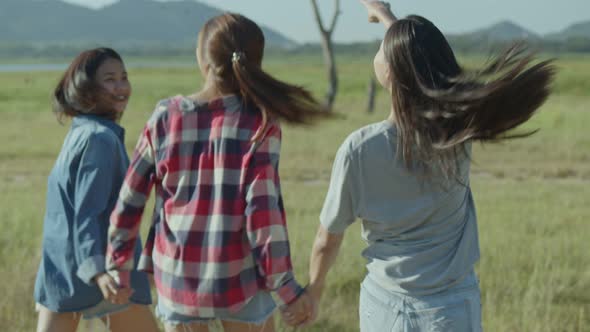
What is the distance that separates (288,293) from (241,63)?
0.66m

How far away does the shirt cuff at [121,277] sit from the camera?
2643 mm

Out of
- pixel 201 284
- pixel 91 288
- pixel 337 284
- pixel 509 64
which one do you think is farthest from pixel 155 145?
pixel 337 284

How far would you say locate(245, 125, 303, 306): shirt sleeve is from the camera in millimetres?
2305

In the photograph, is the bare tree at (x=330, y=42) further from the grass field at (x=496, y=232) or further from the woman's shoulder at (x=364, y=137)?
the woman's shoulder at (x=364, y=137)

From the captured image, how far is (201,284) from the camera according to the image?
232 cm

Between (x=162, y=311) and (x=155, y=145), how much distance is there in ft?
1.57

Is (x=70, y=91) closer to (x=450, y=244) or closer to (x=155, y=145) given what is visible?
(x=155, y=145)

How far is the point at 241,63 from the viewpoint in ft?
7.80

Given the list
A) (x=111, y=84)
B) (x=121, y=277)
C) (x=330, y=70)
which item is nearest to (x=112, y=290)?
(x=121, y=277)

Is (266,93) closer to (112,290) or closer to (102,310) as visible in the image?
(112,290)

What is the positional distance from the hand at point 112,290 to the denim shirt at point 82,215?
0.04m

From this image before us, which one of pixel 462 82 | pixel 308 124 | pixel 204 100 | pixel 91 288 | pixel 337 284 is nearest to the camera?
pixel 462 82

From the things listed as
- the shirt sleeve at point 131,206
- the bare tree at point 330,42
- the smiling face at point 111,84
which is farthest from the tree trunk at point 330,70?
the shirt sleeve at point 131,206

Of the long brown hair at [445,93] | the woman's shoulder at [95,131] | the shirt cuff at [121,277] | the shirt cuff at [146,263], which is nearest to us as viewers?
the long brown hair at [445,93]
